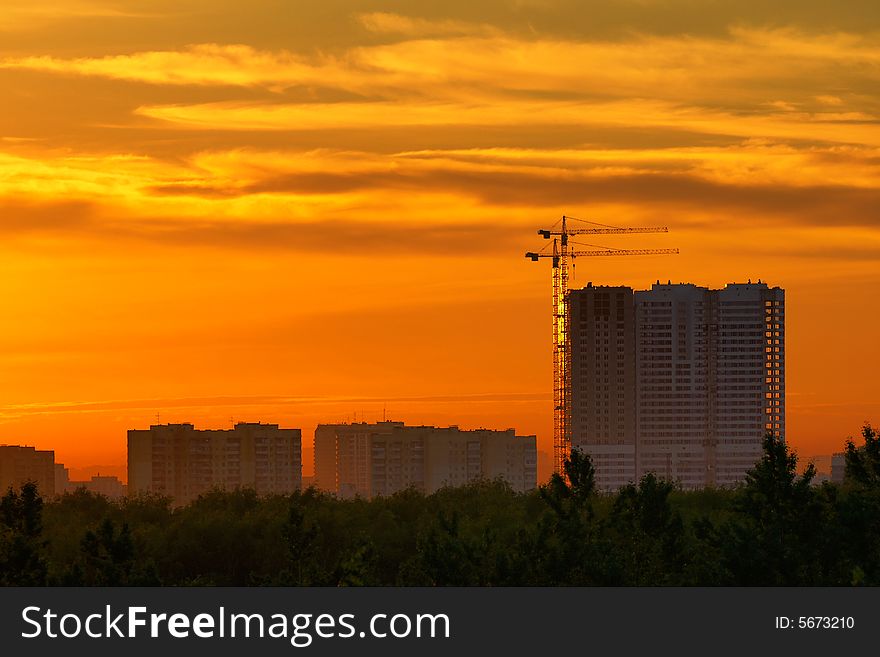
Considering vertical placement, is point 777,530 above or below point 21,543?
above

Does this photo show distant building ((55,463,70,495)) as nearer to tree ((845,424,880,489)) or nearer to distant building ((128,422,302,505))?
distant building ((128,422,302,505))

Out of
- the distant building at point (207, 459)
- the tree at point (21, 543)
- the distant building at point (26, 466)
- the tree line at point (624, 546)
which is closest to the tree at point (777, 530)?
the tree line at point (624, 546)

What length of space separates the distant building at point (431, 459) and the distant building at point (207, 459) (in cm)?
1498

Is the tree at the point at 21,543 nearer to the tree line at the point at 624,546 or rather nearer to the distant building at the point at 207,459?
the tree line at the point at 624,546

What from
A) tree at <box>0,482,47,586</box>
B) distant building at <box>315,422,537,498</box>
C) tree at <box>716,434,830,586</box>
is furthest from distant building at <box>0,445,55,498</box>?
tree at <box>716,434,830,586</box>

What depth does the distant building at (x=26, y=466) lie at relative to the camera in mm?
130250

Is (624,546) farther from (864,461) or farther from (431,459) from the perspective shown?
(431,459)

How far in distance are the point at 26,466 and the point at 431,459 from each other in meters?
44.1

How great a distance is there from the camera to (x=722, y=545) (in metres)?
Result: 37.4

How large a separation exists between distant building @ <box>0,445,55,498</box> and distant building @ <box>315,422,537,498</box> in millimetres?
31900

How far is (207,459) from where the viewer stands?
145m

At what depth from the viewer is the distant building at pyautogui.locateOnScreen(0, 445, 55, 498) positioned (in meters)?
130

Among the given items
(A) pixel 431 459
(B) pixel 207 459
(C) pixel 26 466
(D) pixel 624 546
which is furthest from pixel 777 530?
(A) pixel 431 459
